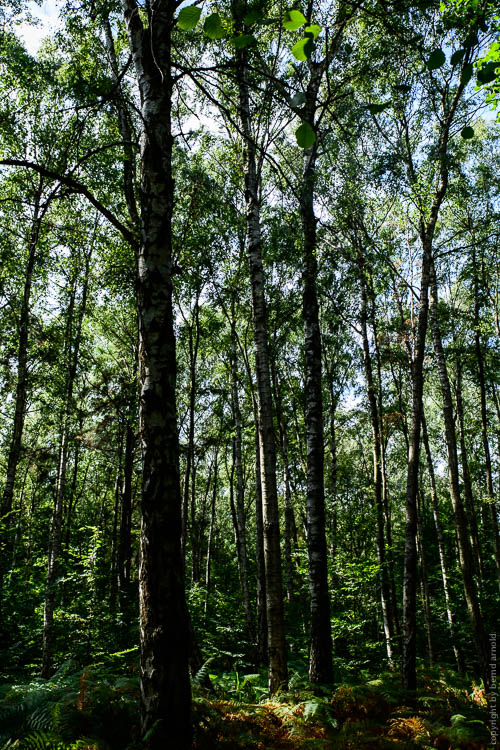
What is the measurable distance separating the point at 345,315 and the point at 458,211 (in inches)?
250

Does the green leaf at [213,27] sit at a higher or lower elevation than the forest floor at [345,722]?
higher

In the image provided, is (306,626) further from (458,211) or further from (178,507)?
(458,211)

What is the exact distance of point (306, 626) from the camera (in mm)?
14422

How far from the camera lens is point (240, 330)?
19.2 meters

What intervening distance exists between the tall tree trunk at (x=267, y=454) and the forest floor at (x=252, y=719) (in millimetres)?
420

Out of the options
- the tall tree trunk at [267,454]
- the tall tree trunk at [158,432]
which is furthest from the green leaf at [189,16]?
the tall tree trunk at [267,454]

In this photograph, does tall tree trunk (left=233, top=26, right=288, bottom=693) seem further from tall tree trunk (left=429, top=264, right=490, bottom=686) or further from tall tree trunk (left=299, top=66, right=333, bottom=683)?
tall tree trunk (left=429, top=264, right=490, bottom=686)

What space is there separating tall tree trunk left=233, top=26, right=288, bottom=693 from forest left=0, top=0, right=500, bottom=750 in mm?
41

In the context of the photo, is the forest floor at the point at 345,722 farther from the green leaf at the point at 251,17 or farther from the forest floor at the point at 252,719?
the green leaf at the point at 251,17

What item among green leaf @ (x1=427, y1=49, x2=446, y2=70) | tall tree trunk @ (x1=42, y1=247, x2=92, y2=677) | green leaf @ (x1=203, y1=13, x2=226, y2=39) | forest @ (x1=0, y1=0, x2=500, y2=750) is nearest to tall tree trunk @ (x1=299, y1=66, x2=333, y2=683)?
forest @ (x1=0, y1=0, x2=500, y2=750)

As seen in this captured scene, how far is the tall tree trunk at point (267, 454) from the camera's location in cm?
576

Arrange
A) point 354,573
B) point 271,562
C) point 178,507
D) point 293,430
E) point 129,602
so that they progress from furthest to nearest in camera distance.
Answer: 1. point 293,430
2. point 129,602
3. point 354,573
4. point 271,562
5. point 178,507

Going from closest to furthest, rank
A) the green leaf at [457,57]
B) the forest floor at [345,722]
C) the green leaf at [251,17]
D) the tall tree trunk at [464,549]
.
→ the green leaf at [251,17] < the green leaf at [457,57] < the forest floor at [345,722] < the tall tree trunk at [464,549]

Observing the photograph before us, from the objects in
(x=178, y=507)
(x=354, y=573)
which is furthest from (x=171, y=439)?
(x=354, y=573)
